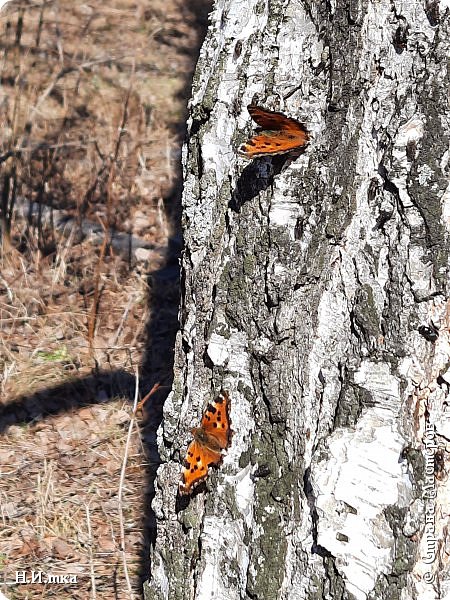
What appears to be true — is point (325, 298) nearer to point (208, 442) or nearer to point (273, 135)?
point (273, 135)

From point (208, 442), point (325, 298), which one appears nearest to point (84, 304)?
point (208, 442)

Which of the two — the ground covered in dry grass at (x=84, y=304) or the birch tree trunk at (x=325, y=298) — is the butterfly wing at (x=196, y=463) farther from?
the ground covered in dry grass at (x=84, y=304)

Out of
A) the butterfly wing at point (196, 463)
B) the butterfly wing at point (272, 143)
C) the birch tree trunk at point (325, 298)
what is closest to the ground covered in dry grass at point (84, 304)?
the butterfly wing at point (196, 463)

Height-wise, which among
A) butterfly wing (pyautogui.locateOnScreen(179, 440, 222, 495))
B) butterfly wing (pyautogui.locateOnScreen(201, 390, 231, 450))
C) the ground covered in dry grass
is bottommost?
the ground covered in dry grass

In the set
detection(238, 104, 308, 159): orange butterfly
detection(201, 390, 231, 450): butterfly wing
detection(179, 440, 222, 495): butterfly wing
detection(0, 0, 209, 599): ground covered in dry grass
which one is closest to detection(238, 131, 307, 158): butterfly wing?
detection(238, 104, 308, 159): orange butterfly

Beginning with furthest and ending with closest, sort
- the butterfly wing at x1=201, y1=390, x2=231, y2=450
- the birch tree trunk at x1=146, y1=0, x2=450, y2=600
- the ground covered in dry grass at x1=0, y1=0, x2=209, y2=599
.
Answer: the ground covered in dry grass at x1=0, y1=0, x2=209, y2=599 < the butterfly wing at x1=201, y1=390, x2=231, y2=450 < the birch tree trunk at x1=146, y1=0, x2=450, y2=600

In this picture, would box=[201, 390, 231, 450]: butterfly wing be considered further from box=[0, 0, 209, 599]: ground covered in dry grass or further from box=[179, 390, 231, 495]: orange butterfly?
box=[0, 0, 209, 599]: ground covered in dry grass
